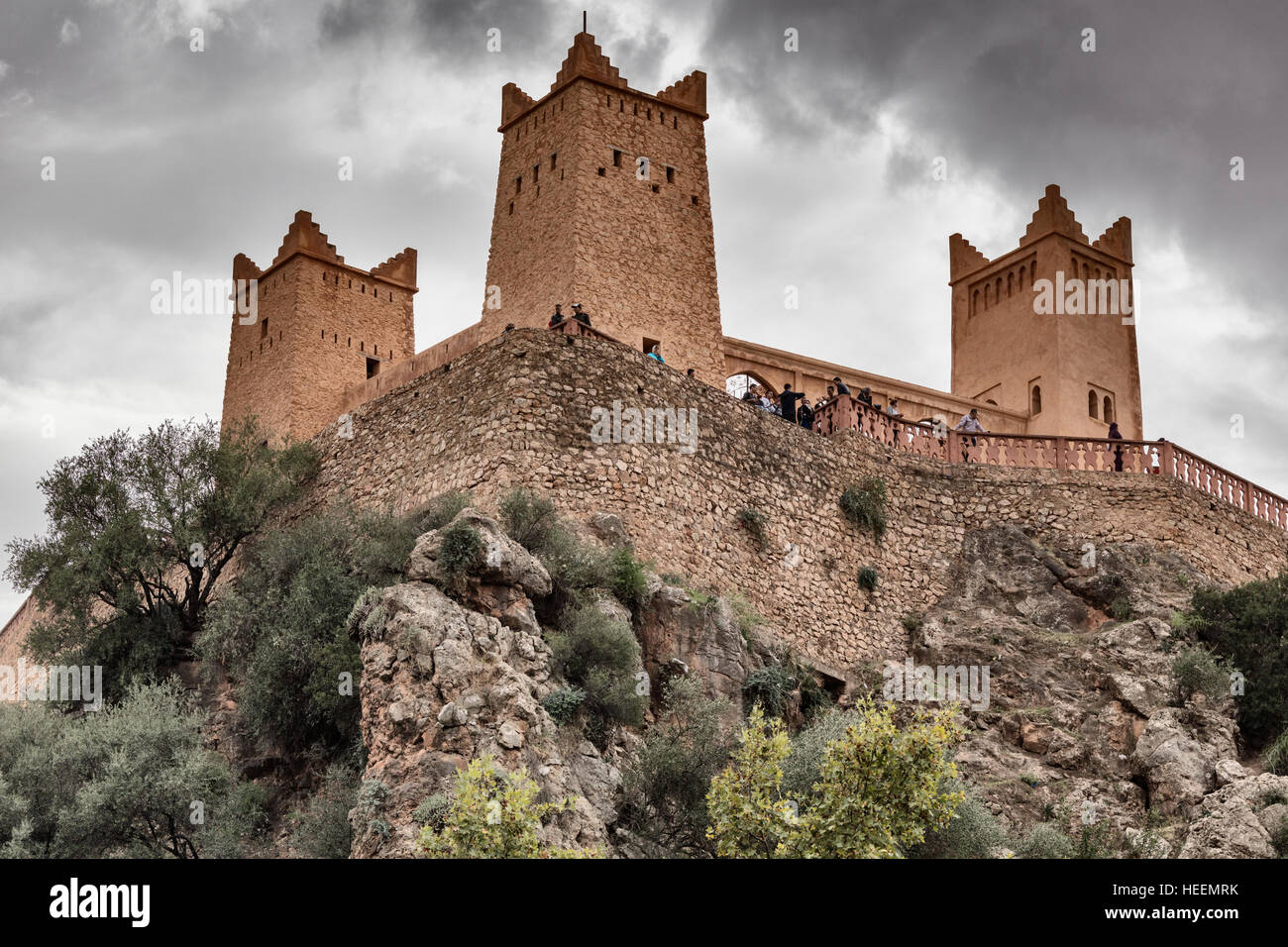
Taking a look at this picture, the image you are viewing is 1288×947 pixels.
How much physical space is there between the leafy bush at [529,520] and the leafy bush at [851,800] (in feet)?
21.7

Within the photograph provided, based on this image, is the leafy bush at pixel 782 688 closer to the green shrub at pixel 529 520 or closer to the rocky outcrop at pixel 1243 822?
the green shrub at pixel 529 520

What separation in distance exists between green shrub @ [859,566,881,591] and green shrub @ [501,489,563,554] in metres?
6.95

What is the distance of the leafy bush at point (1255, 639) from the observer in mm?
26109

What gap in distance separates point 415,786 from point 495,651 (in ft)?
8.53

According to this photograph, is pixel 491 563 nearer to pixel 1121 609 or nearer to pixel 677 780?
pixel 677 780

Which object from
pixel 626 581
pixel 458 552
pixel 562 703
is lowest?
pixel 562 703

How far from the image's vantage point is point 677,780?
853 inches

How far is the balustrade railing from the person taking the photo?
32.9 m

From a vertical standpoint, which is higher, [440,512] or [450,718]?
[440,512]

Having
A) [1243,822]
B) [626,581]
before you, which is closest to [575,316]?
[626,581]

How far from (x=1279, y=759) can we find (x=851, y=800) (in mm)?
9210

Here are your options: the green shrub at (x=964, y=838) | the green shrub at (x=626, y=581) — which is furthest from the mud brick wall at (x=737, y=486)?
the green shrub at (x=964, y=838)

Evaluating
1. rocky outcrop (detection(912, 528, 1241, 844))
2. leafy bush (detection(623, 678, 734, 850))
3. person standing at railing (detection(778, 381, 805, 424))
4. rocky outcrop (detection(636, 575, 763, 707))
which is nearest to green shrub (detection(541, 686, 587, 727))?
leafy bush (detection(623, 678, 734, 850))
